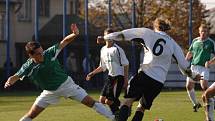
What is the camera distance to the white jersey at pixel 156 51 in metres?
11.3

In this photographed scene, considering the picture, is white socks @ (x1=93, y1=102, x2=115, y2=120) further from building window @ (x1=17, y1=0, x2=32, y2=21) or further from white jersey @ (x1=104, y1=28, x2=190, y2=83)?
building window @ (x1=17, y1=0, x2=32, y2=21)

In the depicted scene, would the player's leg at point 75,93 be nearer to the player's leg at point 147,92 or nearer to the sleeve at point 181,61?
the player's leg at point 147,92

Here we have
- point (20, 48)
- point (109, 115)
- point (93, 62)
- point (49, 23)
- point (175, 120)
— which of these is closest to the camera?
point (109, 115)

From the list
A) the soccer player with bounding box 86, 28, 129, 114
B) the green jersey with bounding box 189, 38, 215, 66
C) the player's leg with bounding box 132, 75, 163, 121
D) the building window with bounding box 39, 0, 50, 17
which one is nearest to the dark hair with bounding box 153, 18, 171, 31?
the player's leg with bounding box 132, 75, 163, 121

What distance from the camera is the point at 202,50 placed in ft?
59.1

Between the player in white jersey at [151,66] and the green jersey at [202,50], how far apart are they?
6317 millimetres

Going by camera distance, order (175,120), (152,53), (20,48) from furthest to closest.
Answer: (20,48) → (175,120) → (152,53)

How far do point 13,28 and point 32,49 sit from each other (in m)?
34.2

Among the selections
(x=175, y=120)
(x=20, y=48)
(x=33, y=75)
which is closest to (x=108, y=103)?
(x=175, y=120)

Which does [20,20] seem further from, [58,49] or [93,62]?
[58,49]

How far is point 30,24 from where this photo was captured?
47250 mm

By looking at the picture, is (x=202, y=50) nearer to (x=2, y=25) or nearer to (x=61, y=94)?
(x=61, y=94)

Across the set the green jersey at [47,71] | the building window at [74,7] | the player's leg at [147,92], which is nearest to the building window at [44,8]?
the building window at [74,7]

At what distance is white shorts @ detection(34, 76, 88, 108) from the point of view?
1197 cm
